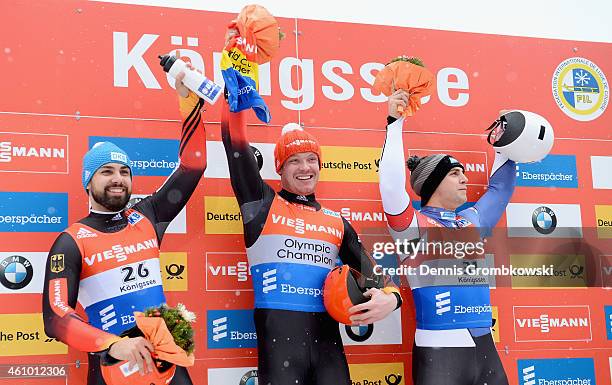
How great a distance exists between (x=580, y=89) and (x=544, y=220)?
1.08m

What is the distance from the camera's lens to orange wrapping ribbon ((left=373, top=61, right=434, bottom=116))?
15.9ft

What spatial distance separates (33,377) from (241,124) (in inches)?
71.9

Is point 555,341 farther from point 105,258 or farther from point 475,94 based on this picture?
point 105,258

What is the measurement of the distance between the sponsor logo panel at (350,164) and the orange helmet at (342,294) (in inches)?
38.9

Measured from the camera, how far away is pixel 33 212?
461 centimetres

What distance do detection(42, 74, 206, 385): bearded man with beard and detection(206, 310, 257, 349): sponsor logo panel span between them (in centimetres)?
67

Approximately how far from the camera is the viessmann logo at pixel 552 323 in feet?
17.7

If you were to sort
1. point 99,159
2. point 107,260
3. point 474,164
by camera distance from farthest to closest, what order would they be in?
point 474,164, point 99,159, point 107,260

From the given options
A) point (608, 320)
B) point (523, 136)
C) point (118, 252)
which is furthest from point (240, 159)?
point (608, 320)

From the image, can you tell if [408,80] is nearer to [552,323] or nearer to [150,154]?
[150,154]

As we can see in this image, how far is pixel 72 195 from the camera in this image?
4.70m

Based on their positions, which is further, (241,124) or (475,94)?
(475,94)

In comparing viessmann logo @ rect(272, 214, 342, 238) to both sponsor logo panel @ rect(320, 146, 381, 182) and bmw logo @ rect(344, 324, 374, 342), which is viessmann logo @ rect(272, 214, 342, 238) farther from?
bmw logo @ rect(344, 324, 374, 342)

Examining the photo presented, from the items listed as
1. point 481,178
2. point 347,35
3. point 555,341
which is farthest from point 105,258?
point 555,341
